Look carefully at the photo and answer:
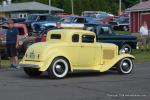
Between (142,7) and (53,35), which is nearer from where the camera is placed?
(53,35)

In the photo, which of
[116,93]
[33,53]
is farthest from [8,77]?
[116,93]

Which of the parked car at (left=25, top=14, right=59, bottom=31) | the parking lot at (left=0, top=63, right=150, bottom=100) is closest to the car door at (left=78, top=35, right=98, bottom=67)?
the parking lot at (left=0, top=63, right=150, bottom=100)

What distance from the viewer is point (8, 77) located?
18062 mm

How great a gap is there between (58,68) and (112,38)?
12820mm

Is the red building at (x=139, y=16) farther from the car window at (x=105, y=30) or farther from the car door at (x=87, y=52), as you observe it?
the car door at (x=87, y=52)

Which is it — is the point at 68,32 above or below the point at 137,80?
above

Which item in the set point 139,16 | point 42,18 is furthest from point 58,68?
point 139,16

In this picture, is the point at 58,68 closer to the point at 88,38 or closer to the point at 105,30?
the point at 88,38

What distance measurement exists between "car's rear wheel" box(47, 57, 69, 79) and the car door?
631mm

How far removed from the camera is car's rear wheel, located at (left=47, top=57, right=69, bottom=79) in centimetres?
1723

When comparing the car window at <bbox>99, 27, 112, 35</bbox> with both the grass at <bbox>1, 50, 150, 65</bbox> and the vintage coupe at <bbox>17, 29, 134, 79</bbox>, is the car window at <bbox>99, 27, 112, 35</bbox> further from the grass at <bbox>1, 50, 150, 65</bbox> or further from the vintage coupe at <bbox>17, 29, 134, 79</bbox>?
the vintage coupe at <bbox>17, 29, 134, 79</bbox>

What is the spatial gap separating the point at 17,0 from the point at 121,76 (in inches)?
4094

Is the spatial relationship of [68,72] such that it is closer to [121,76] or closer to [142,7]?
[121,76]

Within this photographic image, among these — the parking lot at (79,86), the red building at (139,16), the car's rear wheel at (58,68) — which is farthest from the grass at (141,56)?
the red building at (139,16)
